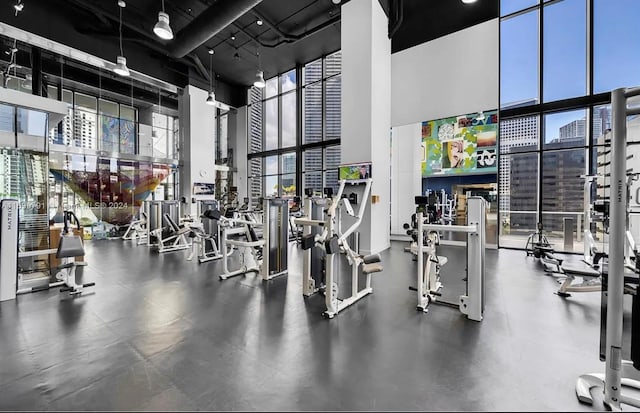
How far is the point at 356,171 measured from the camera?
6.87 metres

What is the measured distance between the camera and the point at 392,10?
7.52 metres

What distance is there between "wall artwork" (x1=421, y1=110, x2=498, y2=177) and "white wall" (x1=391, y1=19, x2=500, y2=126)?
0.89 ft

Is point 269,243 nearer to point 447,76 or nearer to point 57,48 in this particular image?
point 447,76

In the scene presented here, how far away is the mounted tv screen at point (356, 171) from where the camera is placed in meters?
6.68

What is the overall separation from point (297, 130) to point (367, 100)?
5.53 meters

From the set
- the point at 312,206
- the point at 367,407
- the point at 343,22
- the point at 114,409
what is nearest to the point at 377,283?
the point at 312,206

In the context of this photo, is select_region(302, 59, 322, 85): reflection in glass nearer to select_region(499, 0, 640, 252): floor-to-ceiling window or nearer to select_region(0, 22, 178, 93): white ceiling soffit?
select_region(0, 22, 178, 93): white ceiling soffit

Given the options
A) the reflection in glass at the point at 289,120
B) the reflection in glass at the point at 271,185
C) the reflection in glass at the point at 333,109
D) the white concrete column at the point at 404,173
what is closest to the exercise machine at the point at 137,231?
the reflection in glass at the point at 271,185

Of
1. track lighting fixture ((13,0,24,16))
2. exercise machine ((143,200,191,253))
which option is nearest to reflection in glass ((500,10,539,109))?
exercise machine ((143,200,191,253))

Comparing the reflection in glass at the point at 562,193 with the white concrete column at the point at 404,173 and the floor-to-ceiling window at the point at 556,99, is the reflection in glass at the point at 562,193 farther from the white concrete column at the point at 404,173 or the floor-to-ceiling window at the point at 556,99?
the white concrete column at the point at 404,173

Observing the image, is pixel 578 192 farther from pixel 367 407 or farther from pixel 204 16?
pixel 204 16

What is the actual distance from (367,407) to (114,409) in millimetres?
1583

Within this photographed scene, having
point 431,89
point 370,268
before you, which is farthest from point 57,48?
point 431,89

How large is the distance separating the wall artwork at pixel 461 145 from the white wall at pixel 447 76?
0.89 ft
